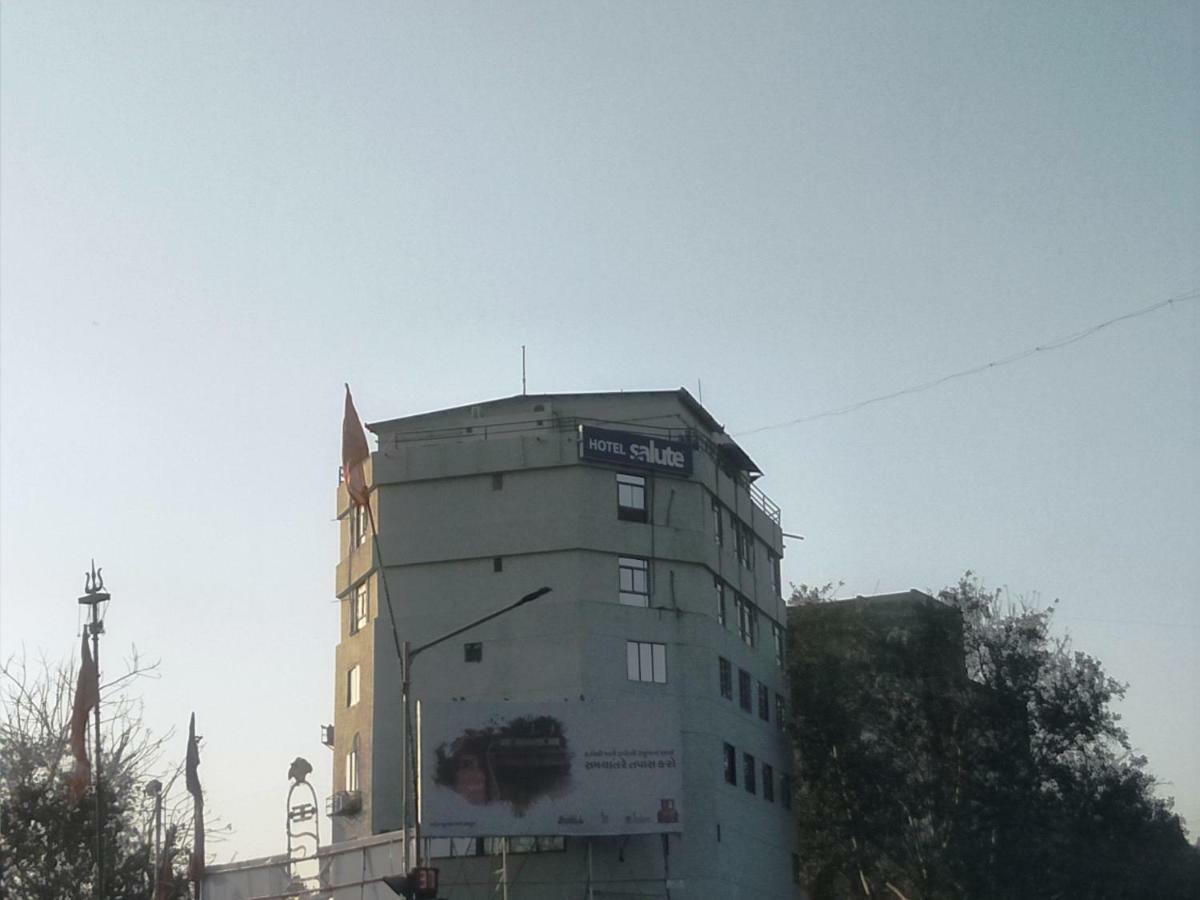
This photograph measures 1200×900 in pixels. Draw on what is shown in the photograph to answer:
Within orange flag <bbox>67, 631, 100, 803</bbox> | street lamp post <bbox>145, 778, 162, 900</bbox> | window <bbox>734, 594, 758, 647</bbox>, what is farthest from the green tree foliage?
orange flag <bbox>67, 631, 100, 803</bbox>

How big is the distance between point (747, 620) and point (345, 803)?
17.4 metres

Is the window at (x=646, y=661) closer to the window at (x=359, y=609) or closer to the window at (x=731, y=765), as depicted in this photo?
the window at (x=731, y=765)

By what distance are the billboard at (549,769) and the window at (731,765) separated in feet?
19.6

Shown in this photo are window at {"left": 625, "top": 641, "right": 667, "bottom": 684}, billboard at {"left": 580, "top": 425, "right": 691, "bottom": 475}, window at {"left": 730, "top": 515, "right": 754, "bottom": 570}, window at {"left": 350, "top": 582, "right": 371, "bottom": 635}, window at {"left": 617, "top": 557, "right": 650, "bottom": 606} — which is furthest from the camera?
window at {"left": 730, "top": 515, "right": 754, "bottom": 570}

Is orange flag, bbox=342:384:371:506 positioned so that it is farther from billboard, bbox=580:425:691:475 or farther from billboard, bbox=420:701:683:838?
billboard, bbox=580:425:691:475

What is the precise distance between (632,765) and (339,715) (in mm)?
13369

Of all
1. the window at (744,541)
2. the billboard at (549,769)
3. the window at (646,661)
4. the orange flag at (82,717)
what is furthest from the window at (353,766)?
the orange flag at (82,717)

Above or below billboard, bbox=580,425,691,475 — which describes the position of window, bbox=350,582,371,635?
below

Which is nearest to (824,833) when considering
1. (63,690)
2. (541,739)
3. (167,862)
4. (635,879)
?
(635,879)

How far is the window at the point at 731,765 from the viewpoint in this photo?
56.7 meters

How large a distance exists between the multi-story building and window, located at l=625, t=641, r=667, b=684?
7cm

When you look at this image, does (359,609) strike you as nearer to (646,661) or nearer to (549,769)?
(646,661)

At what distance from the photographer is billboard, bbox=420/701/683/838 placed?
4978 cm

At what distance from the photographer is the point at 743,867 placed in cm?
5647
